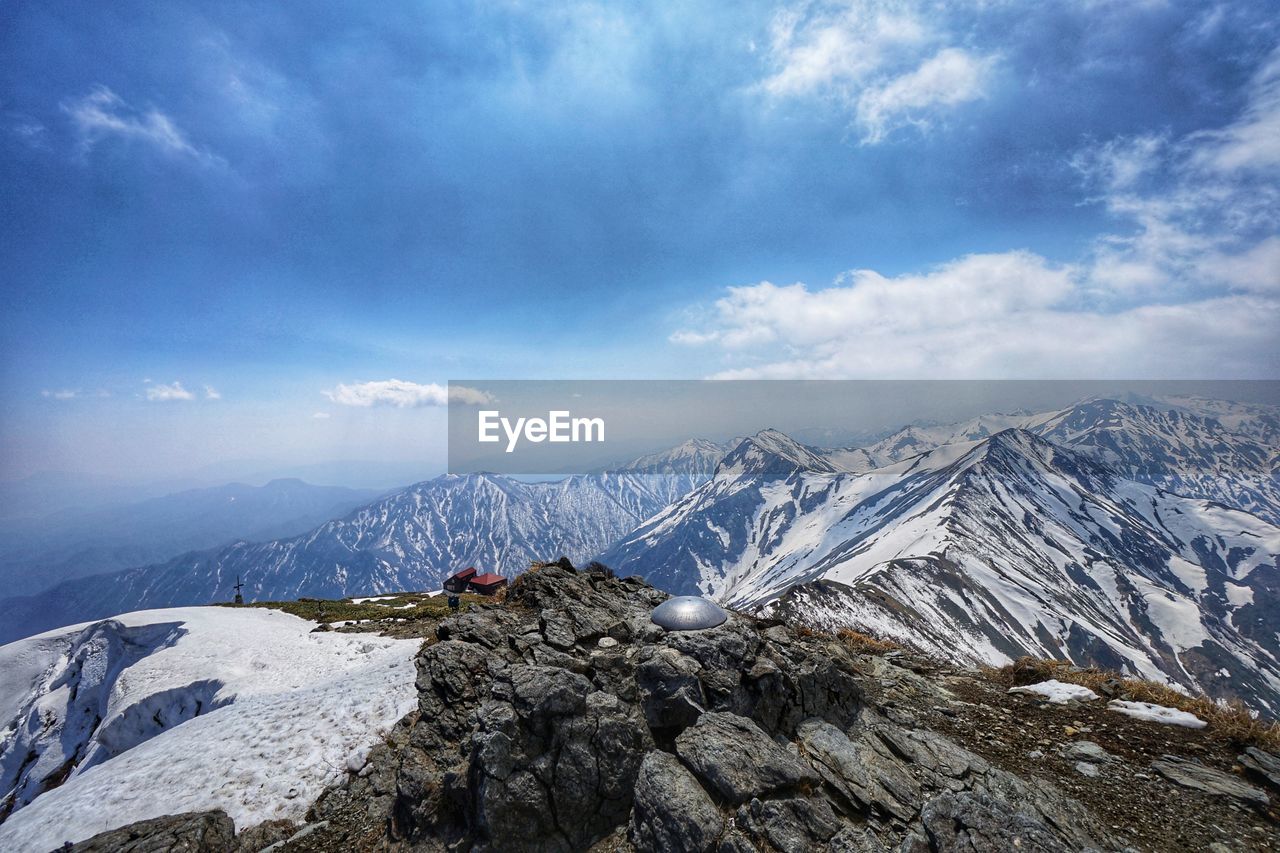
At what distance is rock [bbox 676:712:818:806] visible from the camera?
1219 cm

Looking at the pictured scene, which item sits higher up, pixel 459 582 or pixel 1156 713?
pixel 1156 713

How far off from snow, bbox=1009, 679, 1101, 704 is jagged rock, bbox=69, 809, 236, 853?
27000mm

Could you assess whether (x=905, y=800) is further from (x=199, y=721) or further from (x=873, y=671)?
(x=199, y=721)

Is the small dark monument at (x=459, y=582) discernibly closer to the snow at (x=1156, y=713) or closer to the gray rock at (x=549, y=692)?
the gray rock at (x=549, y=692)

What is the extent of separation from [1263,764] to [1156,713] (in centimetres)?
299

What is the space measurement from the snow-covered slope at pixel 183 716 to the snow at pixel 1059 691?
24.6 meters

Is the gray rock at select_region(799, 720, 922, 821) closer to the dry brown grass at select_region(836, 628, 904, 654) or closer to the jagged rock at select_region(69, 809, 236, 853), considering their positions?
the dry brown grass at select_region(836, 628, 904, 654)

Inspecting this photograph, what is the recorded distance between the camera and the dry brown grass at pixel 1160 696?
46.5 feet

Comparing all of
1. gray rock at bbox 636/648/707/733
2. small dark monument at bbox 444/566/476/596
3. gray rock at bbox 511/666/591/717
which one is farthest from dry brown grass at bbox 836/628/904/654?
small dark monument at bbox 444/566/476/596

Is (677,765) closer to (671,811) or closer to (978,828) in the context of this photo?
(671,811)

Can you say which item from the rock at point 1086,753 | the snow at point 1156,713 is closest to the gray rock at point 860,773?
the rock at point 1086,753

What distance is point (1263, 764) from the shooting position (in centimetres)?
1312

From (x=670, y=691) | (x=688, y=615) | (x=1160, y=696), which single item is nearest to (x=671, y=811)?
(x=670, y=691)

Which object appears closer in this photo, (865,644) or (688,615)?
(688,615)
